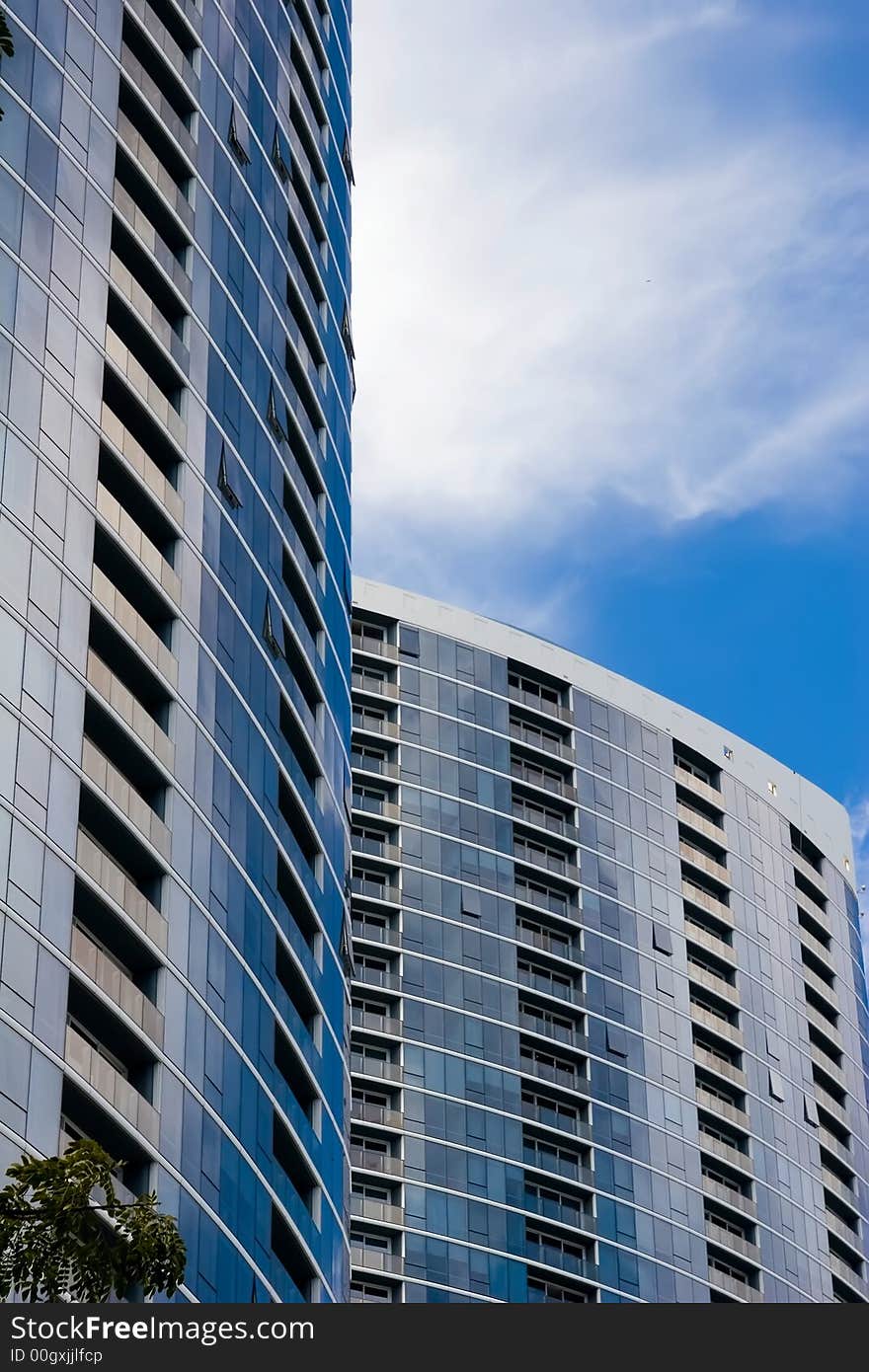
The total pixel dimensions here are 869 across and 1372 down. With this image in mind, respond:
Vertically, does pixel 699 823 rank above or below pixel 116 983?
above

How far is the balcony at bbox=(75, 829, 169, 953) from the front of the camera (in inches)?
2744

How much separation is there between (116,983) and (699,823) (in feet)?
302

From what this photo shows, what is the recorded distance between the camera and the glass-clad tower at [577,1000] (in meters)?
131

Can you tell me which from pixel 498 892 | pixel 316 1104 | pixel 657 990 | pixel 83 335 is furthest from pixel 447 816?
pixel 83 335

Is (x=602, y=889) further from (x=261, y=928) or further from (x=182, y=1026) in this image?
(x=182, y=1026)

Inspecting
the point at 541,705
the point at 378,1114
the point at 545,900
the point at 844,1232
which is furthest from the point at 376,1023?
the point at 844,1232

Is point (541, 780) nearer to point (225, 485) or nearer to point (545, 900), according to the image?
point (545, 900)

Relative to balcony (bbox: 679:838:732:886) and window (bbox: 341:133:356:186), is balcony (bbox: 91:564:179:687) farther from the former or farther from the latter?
balcony (bbox: 679:838:732:886)

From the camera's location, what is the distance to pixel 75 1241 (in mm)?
23359

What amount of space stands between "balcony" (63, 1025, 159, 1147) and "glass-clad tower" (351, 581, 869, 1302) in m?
54.7

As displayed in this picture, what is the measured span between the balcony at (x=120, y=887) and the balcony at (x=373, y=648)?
72.2 metres

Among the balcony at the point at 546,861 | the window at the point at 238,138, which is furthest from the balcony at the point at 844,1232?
the window at the point at 238,138

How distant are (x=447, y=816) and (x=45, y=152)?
235 ft

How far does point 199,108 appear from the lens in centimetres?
9219
